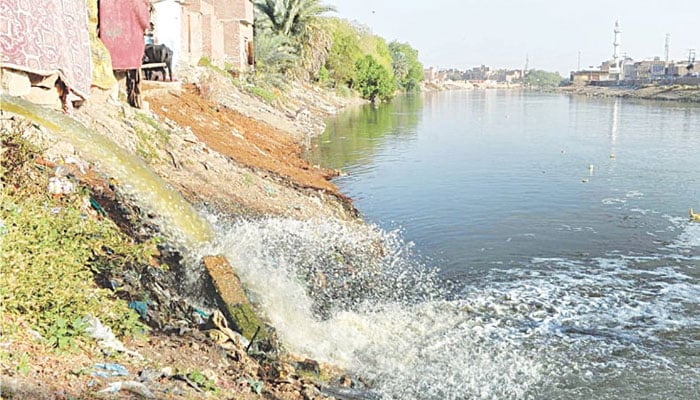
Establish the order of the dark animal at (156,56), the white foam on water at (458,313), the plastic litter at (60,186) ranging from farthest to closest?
1. the dark animal at (156,56)
2. the white foam on water at (458,313)
3. the plastic litter at (60,186)

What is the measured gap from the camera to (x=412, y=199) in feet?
51.9

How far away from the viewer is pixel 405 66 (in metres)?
80.4

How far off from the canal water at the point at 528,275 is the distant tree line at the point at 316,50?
46.8 ft

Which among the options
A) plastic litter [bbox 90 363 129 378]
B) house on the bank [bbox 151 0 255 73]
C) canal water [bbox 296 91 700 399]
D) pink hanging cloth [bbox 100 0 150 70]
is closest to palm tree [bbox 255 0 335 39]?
house on the bank [bbox 151 0 255 73]

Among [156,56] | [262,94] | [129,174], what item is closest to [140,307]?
[129,174]

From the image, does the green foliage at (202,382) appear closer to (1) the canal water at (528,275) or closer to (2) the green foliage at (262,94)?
(1) the canal water at (528,275)

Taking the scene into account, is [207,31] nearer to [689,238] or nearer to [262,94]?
[262,94]

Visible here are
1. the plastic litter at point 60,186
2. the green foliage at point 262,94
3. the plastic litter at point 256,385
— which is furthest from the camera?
the green foliage at point 262,94

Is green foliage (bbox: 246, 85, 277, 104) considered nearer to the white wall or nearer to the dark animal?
the white wall

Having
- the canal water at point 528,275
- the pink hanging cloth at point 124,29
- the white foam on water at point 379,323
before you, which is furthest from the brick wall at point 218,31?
the white foam on water at point 379,323

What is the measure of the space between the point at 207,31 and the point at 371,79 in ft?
96.0

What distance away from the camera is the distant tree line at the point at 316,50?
3538 cm

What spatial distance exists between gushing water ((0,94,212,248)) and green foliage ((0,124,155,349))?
95 cm

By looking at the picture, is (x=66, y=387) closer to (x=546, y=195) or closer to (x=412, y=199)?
(x=412, y=199)
